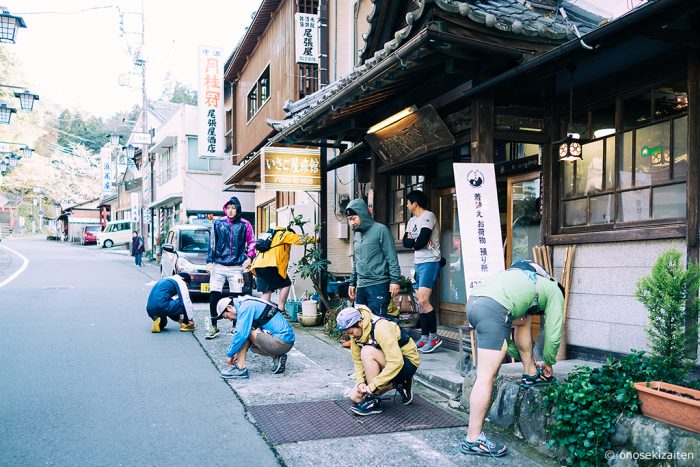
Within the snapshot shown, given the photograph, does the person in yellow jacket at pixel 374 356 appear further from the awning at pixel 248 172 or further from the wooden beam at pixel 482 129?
the awning at pixel 248 172

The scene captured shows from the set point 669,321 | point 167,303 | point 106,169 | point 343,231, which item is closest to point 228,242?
point 167,303

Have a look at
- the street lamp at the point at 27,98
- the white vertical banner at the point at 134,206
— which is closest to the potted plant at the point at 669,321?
the street lamp at the point at 27,98

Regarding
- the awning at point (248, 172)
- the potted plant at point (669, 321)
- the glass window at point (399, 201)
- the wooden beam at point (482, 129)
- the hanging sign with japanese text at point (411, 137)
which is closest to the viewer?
the potted plant at point (669, 321)

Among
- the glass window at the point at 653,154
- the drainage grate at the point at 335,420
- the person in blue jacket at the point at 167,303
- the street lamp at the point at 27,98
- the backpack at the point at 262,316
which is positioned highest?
the street lamp at the point at 27,98

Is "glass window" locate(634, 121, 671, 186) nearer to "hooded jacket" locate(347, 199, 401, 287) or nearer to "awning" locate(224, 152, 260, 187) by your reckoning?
"hooded jacket" locate(347, 199, 401, 287)

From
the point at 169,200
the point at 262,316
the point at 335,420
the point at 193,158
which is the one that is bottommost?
the point at 335,420

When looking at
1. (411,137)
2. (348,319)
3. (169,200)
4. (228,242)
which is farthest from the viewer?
(169,200)

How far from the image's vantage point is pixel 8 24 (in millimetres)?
14203

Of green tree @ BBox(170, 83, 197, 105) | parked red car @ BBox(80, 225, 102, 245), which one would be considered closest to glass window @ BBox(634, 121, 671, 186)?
parked red car @ BBox(80, 225, 102, 245)

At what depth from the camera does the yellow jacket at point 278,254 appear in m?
8.64

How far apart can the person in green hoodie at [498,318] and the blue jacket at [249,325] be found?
268 cm

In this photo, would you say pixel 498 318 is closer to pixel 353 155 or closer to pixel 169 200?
pixel 353 155

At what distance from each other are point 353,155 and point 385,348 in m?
5.43

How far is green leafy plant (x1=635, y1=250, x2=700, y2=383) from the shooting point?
146 inches
